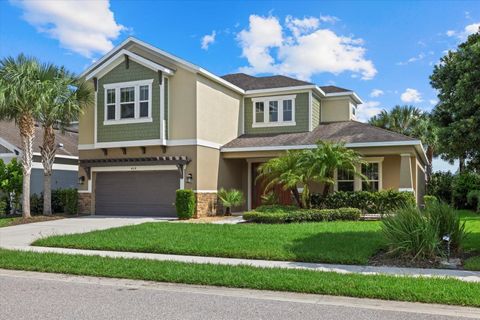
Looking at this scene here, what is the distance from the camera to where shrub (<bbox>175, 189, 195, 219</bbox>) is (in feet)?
60.7

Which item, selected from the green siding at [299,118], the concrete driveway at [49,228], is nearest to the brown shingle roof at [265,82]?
the green siding at [299,118]

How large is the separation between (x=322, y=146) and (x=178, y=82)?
22.0 ft

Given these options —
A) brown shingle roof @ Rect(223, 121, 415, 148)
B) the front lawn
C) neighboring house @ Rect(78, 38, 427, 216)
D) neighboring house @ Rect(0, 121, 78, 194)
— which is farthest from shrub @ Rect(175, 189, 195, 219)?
neighboring house @ Rect(0, 121, 78, 194)

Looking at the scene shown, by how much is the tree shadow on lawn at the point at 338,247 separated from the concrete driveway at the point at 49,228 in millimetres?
7307

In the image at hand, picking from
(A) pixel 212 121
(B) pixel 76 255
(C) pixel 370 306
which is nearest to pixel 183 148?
(A) pixel 212 121

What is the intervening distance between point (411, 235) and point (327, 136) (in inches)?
476

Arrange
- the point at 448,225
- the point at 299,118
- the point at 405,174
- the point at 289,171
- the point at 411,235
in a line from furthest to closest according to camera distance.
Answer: the point at 299,118 → the point at 405,174 → the point at 289,171 → the point at 448,225 → the point at 411,235

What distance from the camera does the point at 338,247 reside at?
35.4ft

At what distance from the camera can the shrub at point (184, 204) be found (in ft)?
60.7

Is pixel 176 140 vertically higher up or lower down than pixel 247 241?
higher up

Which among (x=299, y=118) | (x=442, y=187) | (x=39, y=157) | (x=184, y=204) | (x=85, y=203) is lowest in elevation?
(x=85, y=203)

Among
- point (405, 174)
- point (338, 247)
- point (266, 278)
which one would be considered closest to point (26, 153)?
point (338, 247)

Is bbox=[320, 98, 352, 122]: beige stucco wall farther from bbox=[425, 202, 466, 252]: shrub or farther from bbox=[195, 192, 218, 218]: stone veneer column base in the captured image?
bbox=[425, 202, 466, 252]: shrub

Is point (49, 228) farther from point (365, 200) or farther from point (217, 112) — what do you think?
point (365, 200)
